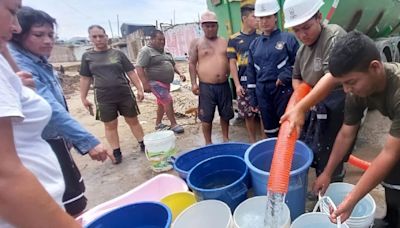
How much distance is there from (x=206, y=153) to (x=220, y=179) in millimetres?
301

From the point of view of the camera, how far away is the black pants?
1.86 m

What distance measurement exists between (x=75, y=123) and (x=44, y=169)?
99 centimetres

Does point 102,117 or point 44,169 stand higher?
point 44,169

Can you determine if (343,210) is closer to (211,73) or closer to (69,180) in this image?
(69,180)

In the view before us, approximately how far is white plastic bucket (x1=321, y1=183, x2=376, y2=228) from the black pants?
5.28 feet

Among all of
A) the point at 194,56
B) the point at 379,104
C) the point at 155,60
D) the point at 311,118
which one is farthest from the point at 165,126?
the point at 379,104

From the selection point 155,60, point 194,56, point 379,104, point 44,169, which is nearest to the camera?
point 44,169

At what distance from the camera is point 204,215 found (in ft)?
5.54

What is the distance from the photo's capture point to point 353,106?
1685mm

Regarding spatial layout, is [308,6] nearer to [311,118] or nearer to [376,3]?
[311,118]

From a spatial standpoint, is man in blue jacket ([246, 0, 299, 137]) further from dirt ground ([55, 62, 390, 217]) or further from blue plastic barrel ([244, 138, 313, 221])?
blue plastic barrel ([244, 138, 313, 221])

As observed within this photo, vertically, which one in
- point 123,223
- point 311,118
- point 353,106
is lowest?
point 123,223

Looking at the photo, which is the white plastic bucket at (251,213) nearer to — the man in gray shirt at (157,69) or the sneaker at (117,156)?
the sneaker at (117,156)

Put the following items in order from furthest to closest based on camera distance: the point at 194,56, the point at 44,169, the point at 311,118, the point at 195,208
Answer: the point at 194,56 < the point at 311,118 < the point at 195,208 < the point at 44,169
